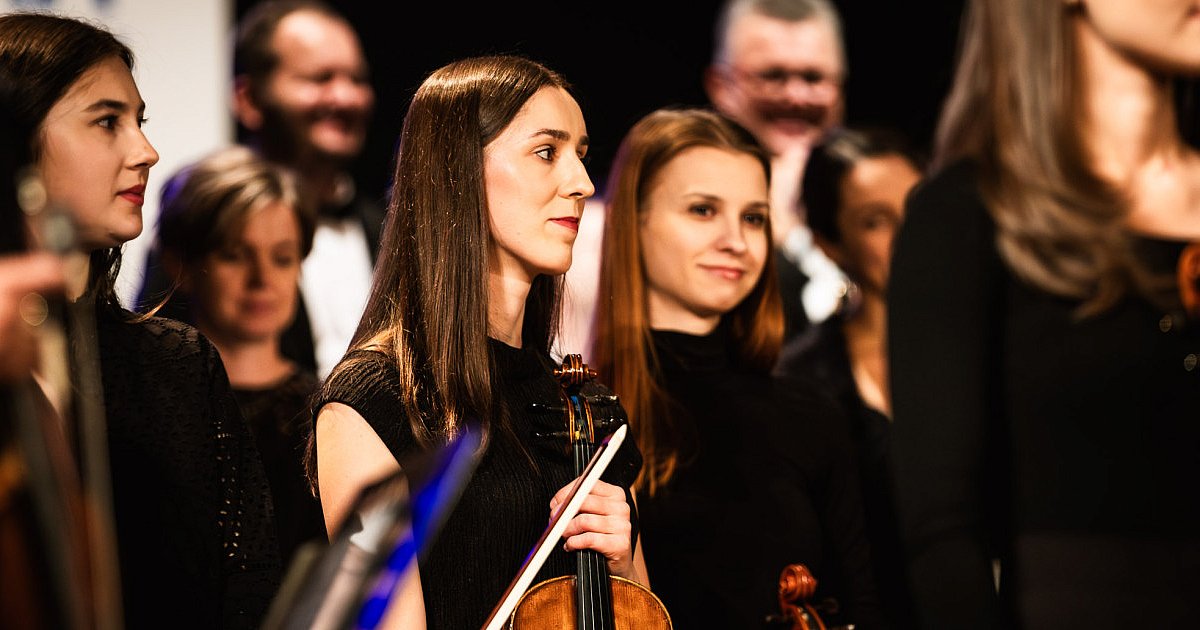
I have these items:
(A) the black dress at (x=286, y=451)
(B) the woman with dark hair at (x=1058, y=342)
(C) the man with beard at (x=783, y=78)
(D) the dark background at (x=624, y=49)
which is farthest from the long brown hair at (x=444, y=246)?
(D) the dark background at (x=624, y=49)

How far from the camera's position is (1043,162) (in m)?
1.31

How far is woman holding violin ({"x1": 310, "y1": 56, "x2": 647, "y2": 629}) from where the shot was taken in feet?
6.11

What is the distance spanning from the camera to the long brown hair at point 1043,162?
1283mm

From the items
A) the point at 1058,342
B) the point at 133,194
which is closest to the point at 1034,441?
the point at 1058,342

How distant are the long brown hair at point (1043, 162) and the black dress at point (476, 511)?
816 mm

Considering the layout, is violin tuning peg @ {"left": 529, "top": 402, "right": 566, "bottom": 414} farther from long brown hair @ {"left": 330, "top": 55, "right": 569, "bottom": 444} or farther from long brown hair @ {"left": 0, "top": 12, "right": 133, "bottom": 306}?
long brown hair @ {"left": 0, "top": 12, "right": 133, "bottom": 306}

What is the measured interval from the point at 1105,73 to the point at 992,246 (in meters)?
0.22

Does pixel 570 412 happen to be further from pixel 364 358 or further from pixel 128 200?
pixel 128 200

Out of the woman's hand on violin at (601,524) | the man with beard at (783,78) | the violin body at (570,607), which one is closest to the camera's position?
the violin body at (570,607)

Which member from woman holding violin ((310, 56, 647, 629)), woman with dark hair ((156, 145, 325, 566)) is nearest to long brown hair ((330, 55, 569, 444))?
woman holding violin ((310, 56, 647, 629))

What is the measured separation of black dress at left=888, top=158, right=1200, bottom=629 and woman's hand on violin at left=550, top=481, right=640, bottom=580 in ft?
1.96

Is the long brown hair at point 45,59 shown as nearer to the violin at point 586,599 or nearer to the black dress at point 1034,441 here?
the violin at point 586,599

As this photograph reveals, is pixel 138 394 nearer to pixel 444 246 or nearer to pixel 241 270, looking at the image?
pixel 444 246

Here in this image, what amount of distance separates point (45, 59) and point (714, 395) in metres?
1.34
